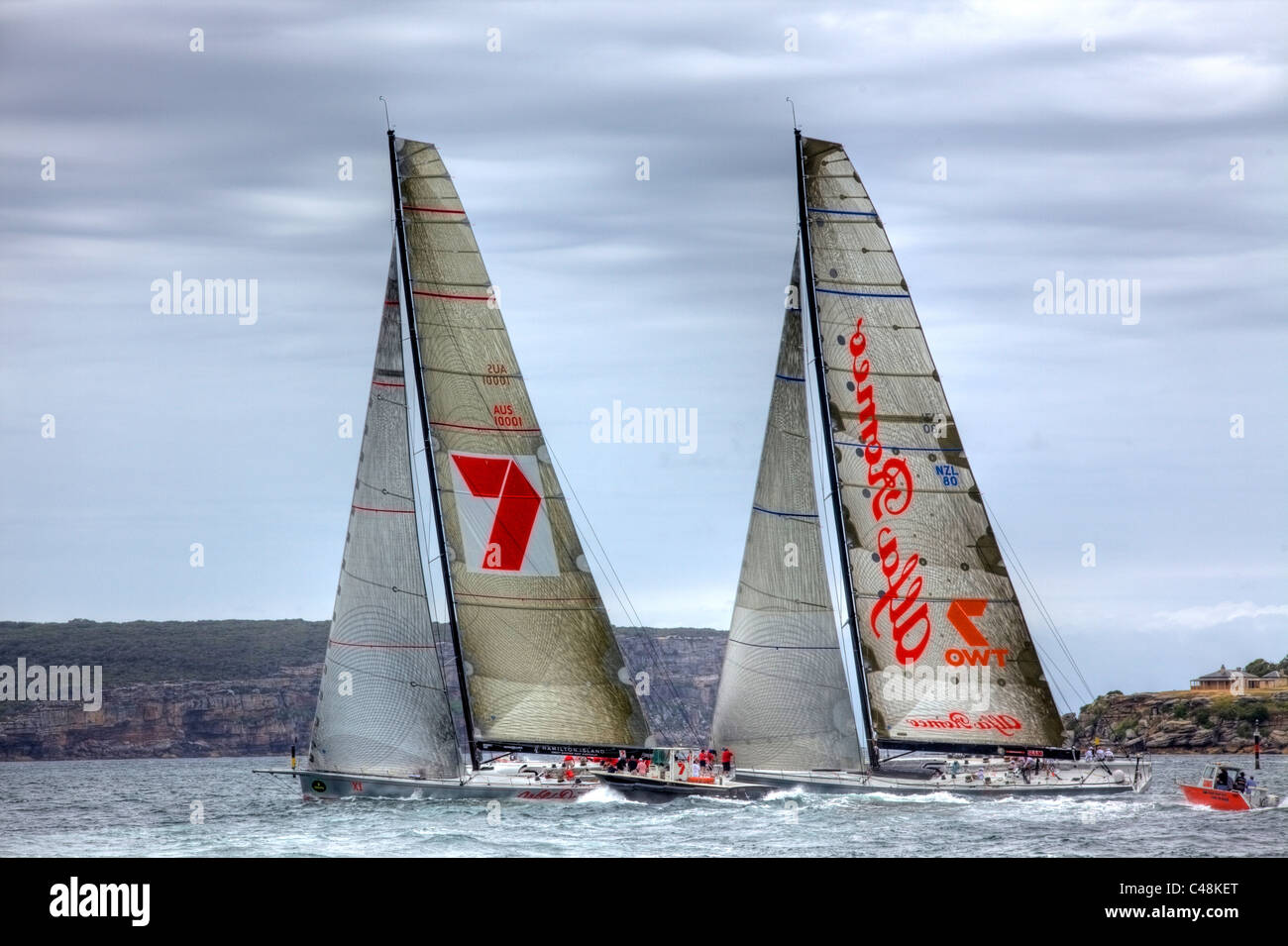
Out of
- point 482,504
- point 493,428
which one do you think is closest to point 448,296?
point 493,428

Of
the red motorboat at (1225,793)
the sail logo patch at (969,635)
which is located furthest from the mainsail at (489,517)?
the red motorboat at (1225,793)

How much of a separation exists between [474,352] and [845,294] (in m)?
9.38

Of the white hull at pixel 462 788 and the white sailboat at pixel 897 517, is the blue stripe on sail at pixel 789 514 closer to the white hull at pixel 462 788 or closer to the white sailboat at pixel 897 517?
the white sailboat at pixel 897 517

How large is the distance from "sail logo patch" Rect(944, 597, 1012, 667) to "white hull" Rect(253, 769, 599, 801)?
9851mm

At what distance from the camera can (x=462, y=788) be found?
4472 cm

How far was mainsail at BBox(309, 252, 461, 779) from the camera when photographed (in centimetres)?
4475

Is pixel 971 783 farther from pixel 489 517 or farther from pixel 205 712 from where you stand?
pixel 205 712

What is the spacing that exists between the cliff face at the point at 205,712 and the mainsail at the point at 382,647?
101680 millimetres

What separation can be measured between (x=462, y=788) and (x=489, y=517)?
668 centimetres

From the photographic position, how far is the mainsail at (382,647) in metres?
44.8
